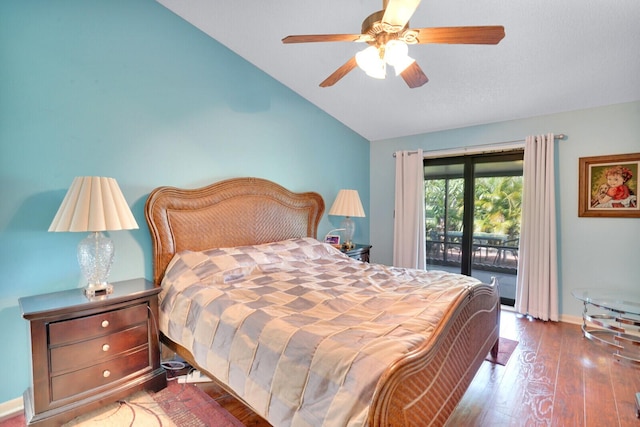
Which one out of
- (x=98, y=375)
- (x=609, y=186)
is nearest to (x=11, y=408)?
(x=98, y=375)

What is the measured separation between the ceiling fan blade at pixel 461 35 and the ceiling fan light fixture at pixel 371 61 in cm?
22

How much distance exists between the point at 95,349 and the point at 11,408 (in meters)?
0.67

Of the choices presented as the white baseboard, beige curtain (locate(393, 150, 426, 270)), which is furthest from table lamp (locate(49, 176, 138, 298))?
beige curtain (locate(393, 150, 426, 270))

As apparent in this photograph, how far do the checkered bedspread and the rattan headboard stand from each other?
207 mm

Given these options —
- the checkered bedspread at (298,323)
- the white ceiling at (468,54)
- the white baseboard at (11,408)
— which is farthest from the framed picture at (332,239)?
the white baseboard at (11,408)

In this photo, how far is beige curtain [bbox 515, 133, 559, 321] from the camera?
10.8 feet

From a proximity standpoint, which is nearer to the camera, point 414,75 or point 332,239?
point 414,75

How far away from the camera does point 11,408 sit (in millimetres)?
1834

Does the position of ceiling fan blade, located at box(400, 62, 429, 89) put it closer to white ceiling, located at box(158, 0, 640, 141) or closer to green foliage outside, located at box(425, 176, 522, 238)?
white ceiling, located at box(158, 0, 640, 141)

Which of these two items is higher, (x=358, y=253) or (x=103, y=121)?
(x=103, y=121)

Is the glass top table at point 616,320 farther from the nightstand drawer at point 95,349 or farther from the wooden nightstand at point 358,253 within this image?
the nightstand drawer at point 95,349

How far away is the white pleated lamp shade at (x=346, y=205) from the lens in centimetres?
384

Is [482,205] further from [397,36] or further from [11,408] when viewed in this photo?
[11,408]

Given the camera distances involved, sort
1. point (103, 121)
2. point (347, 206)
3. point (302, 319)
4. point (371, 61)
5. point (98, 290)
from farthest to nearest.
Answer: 1. point (347, 206)
2. point (103, 121)
3. point (98, 290)
4. point (371, 61)
5. point (302, 319)
